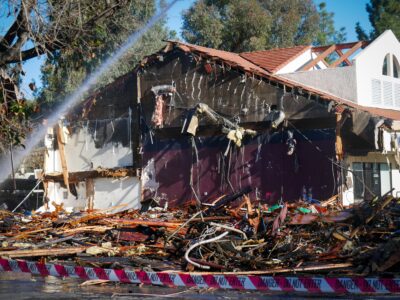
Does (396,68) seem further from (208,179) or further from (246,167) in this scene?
(208,179)

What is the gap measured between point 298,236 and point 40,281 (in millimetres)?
4869

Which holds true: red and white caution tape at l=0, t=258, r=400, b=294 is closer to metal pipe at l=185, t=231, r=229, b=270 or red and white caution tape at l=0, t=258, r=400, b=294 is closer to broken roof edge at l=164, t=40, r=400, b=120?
metal pipe at l=185, t=231, r=229, b=270

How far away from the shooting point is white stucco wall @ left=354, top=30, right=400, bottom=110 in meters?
26.9

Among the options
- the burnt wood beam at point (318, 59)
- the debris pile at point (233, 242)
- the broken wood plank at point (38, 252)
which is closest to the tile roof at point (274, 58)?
the burnt wood beam at point (318, 59)

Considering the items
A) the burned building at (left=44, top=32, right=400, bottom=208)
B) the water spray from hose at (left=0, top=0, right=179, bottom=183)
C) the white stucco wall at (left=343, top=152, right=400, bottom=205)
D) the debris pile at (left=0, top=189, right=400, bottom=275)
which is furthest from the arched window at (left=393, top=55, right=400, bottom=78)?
the debris pile at (left=0, top=189, right=400, bottom=275)

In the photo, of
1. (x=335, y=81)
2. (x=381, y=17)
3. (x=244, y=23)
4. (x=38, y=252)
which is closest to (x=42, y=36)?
(x=38, y=252)

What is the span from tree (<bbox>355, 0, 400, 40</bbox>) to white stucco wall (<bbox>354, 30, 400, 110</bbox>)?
27.9m

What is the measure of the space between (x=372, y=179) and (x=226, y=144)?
6.04 metres

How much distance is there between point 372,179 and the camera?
26.5 metres

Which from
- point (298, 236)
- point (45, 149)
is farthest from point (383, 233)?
point (45, 149)

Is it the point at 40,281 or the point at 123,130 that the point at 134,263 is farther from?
the point at 123,130

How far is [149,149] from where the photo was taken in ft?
91.8

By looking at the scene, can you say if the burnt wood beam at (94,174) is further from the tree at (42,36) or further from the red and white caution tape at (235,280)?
the red and white caution tape at (235,280)

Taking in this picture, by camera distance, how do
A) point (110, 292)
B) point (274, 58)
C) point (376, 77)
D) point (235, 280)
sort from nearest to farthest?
point (235, 280) → point (110, 292) → point (376, 77) → point (274, 58)
